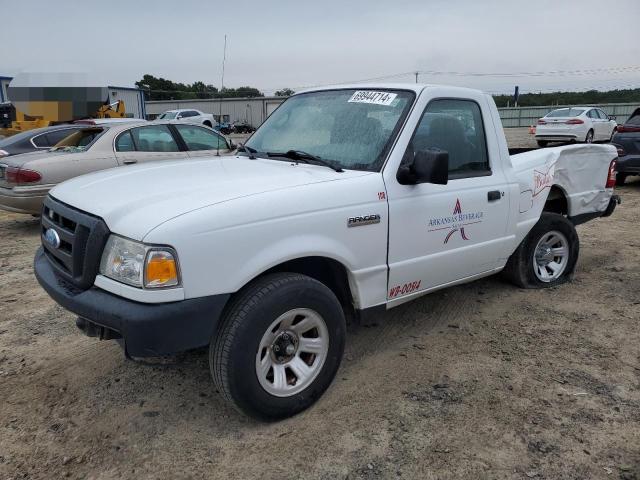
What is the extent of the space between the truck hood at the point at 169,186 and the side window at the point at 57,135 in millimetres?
6872

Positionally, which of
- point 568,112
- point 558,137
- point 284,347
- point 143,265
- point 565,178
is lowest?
point 284,347

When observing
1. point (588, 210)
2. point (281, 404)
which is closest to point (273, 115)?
point (281, 404)

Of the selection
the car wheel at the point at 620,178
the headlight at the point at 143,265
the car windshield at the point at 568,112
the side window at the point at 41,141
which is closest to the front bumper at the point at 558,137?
the car windshield at the point at 568,112

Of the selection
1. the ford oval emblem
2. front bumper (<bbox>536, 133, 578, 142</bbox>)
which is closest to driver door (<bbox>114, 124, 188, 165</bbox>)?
the ford oval emblem

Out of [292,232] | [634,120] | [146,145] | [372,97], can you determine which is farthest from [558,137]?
[292,232]

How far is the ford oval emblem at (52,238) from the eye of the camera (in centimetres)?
302

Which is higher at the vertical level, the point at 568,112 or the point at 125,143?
the point at 568,112

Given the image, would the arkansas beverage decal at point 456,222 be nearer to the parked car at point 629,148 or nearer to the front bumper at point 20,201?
the front bumper at point 20,201

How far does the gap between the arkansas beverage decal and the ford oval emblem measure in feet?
7.56

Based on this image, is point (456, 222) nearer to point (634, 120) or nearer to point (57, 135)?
point (57, 135)

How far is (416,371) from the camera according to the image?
3535mm

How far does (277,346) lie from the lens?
292 centimetres

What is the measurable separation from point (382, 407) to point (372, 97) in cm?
210

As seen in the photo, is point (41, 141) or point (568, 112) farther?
point (568, 112)
